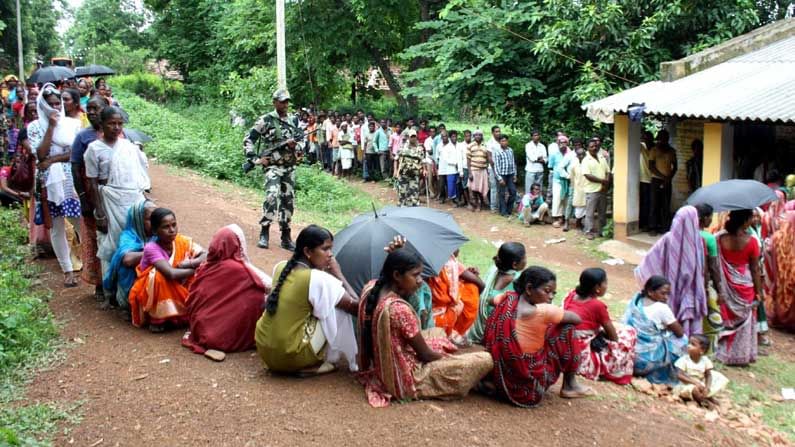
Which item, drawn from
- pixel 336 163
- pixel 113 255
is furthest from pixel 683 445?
pixel 336 163

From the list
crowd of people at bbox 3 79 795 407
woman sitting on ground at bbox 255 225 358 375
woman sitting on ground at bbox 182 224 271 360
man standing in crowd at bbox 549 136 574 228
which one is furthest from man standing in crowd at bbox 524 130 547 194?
woman sitting on ground at bbox 255 225 358 375

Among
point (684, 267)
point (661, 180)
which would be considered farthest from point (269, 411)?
point (661, 180)

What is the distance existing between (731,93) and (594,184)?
2.66 metres

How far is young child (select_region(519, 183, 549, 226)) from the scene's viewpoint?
536 inches

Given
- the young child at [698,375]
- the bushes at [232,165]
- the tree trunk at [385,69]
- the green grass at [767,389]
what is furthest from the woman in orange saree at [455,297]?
the tree trunk at [385,69]

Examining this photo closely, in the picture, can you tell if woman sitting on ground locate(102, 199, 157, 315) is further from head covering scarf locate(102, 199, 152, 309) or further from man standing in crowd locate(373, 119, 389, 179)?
man standing in crowd locate(373, 119, 389, 179)

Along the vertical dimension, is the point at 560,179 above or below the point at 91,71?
below

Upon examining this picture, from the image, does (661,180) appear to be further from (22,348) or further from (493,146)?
(22,348)

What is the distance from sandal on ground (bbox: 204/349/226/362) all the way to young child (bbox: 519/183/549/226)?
9.16 metres

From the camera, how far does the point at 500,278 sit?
5.65m

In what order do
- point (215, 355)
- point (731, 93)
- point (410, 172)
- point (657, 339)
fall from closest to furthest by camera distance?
1. point (215, 355)
2. point (657, 339)
3. point (731, 93)
4. point (410, 172)

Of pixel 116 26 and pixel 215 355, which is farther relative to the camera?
pixel 116 26

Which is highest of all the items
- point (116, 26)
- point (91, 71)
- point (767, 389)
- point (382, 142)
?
point (116, 26)

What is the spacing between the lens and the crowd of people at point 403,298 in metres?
4.63
